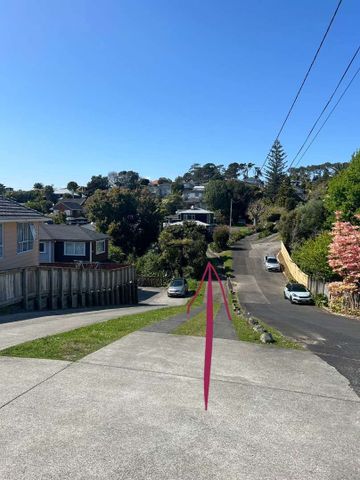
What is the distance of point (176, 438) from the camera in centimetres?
504

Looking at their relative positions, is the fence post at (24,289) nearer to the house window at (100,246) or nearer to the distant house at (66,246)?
the distant house at (66,246)


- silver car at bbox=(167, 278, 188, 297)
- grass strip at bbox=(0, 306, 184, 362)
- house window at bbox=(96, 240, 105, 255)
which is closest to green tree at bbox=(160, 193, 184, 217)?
house window at bbox=(96, 240, 105, 255)

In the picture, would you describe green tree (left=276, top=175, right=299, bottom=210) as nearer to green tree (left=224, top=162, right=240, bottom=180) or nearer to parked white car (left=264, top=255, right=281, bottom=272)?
parked white car (left=264, top=255, right=281, bottom=272)

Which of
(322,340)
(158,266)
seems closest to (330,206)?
(158,266)

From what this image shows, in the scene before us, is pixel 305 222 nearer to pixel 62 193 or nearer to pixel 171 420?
pixel 171 420

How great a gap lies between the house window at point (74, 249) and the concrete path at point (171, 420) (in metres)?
35.3

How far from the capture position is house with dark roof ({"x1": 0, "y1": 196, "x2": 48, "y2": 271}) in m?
19.4

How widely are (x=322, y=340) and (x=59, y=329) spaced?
7778 millimetres

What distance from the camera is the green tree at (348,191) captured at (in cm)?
3625

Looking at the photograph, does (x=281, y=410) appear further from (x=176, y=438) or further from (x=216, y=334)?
(x=216, y=334)

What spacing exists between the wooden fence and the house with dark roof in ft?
9.22

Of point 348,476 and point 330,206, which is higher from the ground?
point 330,206

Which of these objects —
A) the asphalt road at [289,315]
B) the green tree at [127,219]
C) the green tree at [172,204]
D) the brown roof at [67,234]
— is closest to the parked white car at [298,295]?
the asphalt road at [289,315]

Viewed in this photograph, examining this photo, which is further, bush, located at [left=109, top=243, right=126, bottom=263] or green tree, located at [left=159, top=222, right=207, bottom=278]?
bush, located at [left=109, top=243, right=126, bottom=263]
